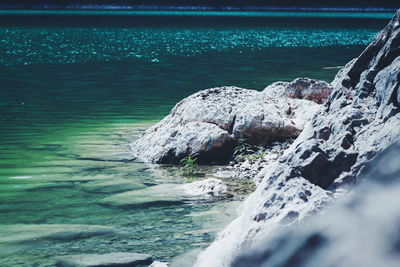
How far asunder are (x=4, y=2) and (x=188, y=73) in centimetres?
7015

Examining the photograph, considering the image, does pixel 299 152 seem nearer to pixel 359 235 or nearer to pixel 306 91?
pixel 359 235

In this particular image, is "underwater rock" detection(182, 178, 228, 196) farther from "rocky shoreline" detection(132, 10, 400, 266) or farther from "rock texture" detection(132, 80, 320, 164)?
"rock texture" detection(132, 80, 320, 164)

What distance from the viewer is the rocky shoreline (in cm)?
289

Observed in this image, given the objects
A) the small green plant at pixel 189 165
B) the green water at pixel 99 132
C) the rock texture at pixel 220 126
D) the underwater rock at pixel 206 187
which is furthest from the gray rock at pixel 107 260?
the rock texture at pixel 220 126

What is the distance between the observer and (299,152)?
4266mm

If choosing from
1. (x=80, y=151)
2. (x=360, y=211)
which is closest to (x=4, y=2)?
(x=80, y=151)

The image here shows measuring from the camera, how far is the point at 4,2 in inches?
3344

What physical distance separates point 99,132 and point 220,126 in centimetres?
265

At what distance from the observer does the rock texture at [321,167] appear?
380 centimetres

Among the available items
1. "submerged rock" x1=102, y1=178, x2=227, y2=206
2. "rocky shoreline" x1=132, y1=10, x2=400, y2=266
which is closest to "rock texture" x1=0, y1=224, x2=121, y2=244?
"submerged rock" x1=102, y1=178, x2=227, y2=206

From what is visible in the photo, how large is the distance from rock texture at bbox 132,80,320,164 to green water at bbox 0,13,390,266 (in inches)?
16.8

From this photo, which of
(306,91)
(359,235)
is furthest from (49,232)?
(306,91)

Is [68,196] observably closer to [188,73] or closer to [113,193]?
[113,193]

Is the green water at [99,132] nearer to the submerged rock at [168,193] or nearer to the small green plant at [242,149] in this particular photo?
the submerged rock at [168,193]
